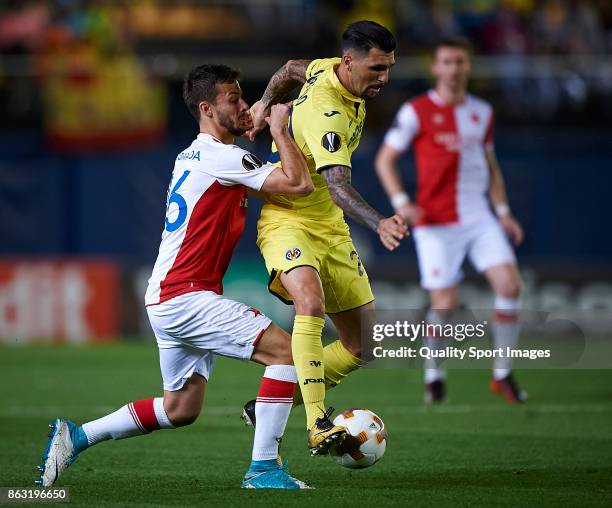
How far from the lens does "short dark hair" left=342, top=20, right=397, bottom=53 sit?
6402 mm

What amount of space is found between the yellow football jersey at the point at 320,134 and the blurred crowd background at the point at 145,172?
8.16m

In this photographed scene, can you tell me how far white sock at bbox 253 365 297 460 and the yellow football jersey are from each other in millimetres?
1031

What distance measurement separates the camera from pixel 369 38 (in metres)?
6.41

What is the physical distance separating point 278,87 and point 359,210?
4.49 ft

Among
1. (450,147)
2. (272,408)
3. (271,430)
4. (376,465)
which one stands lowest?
(376,465)

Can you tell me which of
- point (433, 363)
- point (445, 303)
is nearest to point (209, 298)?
point (433, 363)

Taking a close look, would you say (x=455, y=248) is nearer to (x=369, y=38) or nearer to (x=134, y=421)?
(x=369, y=38)

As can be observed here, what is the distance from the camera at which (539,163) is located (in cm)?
1527

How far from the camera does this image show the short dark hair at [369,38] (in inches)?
252

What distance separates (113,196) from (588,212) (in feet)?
19.6

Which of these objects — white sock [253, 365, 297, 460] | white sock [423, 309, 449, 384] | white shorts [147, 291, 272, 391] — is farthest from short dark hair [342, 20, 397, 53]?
white sock [423, 309, 449, 384]

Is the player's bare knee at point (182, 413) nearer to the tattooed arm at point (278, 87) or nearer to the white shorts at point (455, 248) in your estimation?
the tattooed arm at point (278, 87)

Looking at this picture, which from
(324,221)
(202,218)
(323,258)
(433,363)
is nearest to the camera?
(202,218)

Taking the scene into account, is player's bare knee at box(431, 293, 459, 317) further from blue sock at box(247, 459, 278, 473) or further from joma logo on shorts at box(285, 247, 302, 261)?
blue sock at box(247, 459, 278, 473)
